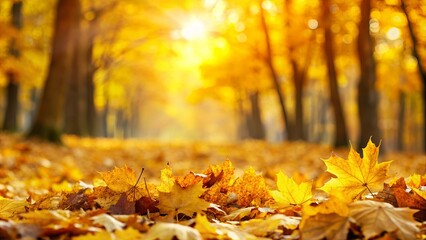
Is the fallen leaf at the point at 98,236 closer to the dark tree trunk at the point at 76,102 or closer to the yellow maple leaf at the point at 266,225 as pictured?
the yellow maple leaf at the point at 266,225

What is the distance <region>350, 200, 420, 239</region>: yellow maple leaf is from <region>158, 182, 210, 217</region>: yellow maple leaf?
564mm

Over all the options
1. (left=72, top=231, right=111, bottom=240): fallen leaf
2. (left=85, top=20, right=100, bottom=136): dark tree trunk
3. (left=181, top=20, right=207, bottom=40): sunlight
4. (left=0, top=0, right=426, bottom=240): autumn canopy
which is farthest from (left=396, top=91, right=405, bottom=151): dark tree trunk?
(left=72, top=231, right=111, bottom=240): fallen leaf

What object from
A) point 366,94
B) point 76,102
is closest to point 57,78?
point 366,94

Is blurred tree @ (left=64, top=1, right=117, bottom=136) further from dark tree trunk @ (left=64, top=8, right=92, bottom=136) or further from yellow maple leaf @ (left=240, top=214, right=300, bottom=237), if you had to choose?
yellow maple leaf @ (left=240, top=214, right=300, bottom=237)

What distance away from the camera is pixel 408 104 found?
30219mm

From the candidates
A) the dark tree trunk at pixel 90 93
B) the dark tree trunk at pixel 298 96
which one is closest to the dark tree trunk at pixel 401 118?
the dark tree trunk at pixel 298 96

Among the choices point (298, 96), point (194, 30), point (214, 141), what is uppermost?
point (194, 30)

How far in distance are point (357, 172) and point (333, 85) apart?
11.6m

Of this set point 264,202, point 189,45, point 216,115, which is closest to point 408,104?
point 189,45

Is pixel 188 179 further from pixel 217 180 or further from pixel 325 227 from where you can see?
pixel 325 227

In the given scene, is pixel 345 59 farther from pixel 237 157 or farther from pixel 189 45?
pixel 237 157

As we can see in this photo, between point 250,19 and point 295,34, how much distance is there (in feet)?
8.50

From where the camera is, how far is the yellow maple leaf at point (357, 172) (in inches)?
77.0

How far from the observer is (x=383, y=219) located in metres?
1.66
